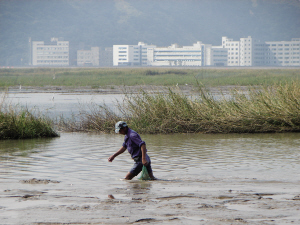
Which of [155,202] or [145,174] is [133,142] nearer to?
[145,174]

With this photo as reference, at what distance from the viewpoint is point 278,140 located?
593 inches

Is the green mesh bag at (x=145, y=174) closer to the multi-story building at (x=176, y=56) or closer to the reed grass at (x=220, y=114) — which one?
the reed grass at (x=220, y=114)

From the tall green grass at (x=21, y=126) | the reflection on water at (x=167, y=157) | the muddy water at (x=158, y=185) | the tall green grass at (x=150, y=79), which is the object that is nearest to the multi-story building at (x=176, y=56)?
the tall green grass at (x=150, y=79)

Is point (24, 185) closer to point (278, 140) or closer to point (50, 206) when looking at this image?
point (50, 206)

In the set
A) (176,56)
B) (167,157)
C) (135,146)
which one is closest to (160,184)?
(135,146)

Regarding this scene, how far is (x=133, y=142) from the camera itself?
27.4ft

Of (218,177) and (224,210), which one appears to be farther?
(218,177)

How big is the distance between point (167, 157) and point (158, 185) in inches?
144

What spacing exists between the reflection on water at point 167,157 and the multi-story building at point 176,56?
584 ft

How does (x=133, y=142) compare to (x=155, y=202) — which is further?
(x=133, y=142)

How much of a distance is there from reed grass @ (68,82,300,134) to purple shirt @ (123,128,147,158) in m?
8.56

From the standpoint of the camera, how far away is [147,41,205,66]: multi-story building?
638ft

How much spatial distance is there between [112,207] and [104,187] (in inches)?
62.7

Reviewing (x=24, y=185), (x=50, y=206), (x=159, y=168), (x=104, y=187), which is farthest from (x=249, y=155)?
(x=50, y=206)
